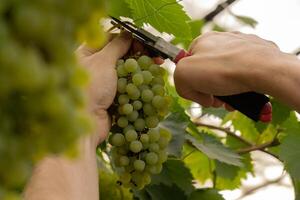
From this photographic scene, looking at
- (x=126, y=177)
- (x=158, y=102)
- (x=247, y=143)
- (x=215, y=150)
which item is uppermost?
(x=158, y=102)

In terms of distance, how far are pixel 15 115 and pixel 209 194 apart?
0.82m

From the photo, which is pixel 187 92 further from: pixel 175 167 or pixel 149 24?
pixel 175 167

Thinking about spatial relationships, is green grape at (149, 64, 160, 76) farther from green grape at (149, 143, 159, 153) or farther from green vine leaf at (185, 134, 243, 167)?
green vine leaf at (185, 134, 243, 167)

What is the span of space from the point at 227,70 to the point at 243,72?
0.02 metres

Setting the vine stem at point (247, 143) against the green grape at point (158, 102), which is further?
the vine stem at point (247, 143)

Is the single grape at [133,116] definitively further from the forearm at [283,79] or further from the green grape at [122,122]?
the forearm at [283,79]

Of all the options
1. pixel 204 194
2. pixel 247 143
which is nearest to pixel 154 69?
pixel 204 194

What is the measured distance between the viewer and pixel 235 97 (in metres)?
0.74

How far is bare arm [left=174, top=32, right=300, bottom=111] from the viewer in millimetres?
714

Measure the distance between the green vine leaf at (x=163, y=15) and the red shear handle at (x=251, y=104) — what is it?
0.34ft

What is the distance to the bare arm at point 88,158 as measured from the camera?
598mm

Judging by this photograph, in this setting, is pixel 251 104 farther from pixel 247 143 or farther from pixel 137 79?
pixel 247 143

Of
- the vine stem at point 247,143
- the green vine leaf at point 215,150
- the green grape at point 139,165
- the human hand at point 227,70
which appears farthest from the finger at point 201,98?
the vine stem at point 247,143

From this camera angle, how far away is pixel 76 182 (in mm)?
634
